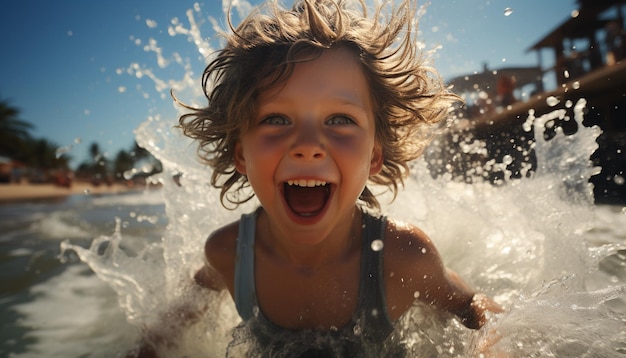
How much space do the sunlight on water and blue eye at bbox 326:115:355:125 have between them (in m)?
0.92

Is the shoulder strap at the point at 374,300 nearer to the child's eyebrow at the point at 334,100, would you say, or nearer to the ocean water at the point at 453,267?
the ocean water at the point at 453,267

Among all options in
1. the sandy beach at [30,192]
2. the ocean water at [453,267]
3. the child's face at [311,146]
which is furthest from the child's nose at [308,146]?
the sandy beach at [30,192]

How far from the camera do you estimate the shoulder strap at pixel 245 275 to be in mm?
1980

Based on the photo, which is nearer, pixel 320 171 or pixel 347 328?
pixel 320 171

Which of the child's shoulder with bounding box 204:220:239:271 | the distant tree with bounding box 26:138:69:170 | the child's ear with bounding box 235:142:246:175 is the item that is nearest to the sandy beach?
the child's shoulder with bounding box 204:220:239:271

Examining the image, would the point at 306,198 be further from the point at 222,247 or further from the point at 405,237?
the point at 222,247

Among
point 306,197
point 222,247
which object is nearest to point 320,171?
point 306,197

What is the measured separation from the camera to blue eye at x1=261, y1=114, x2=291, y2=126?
1657 millimetres

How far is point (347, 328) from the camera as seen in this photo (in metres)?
1.88

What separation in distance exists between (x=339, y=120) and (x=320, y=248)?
1.93 feet

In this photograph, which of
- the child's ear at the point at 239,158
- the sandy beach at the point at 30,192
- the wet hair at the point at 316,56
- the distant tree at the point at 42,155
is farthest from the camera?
the distant tree at the point at 42,155

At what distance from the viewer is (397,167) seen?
2.42m

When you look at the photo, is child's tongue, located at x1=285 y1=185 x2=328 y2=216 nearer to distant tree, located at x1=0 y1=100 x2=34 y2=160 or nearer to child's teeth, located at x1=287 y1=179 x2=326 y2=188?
child's teeth, located at x1=287 y1=179 x2=326 y2=188

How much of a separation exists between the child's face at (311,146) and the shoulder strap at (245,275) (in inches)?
16.7
